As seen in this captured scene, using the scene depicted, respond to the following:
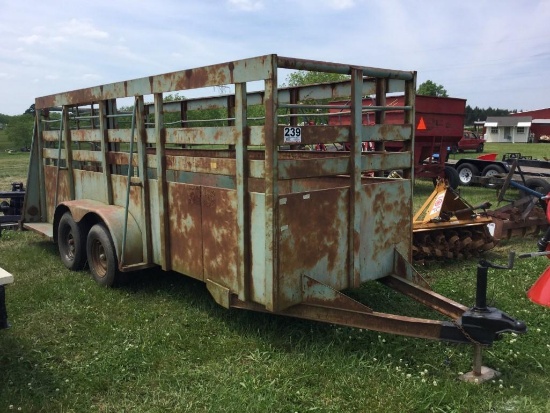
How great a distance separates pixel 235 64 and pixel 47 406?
8.51 ft

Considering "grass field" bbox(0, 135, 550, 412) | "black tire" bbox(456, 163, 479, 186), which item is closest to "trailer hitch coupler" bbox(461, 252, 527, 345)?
"grass field" bbox(0, 135, 550, 412)

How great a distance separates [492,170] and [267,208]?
39.4 feet

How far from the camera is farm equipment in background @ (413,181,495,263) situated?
19.4ft

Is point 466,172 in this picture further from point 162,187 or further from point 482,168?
point 162,187

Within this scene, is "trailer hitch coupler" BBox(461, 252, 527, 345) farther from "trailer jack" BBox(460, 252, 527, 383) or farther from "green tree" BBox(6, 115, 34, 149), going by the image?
"green tree" BBox(6, 115, 34, 149)

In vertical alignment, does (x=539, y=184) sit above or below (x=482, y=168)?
below

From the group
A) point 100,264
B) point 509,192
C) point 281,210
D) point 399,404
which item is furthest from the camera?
point 509,192

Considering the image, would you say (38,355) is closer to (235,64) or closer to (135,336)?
(135,336)

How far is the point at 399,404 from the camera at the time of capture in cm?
301

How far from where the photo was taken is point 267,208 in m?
Answer: 3.40

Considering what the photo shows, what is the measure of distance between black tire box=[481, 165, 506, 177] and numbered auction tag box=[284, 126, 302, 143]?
37.7 ft

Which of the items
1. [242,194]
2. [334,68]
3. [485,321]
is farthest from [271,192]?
[485,321]

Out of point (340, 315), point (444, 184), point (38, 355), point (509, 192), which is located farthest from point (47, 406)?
point (509, 192)

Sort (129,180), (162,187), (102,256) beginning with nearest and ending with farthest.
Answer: (162,187), (129,180), (102,256)
